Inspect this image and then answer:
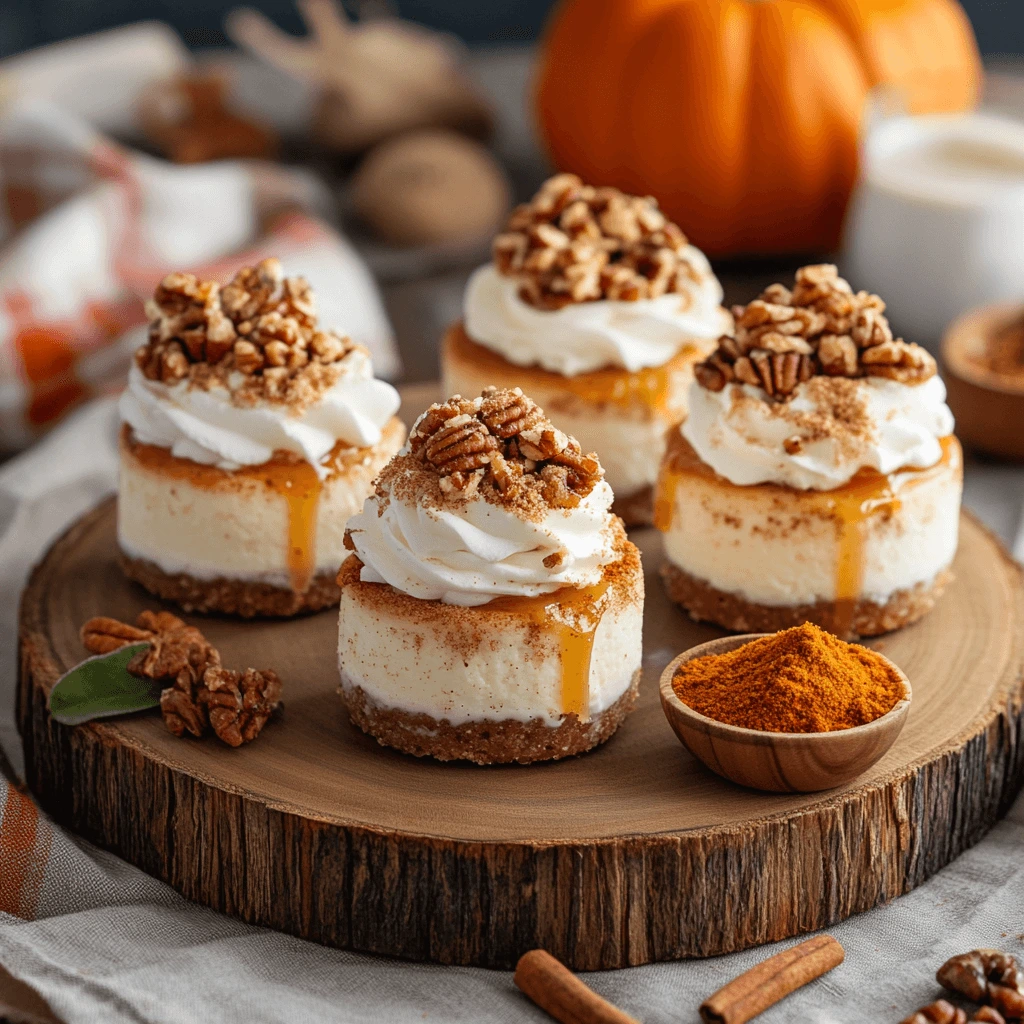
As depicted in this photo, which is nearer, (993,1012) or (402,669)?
(993,1012)

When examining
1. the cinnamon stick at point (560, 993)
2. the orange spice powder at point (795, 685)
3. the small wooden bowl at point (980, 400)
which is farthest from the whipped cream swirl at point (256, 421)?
the small wooden bowl at point (980, 400)

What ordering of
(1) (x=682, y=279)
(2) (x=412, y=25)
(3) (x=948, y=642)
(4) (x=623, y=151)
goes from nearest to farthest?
(3) (x=948, y=642) < (1) (x=682, y=279) < (4) (x=623, y=151) < (2) (x=412, y=25)

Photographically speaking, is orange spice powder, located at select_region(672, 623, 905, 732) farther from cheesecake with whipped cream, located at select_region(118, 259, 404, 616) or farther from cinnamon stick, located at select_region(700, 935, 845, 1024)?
cheesecake with whipped cream, located at select_region(118, 259, 404, 616)

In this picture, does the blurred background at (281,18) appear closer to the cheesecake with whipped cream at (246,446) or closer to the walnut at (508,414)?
the cheesecake with whipped cream at (246,446)

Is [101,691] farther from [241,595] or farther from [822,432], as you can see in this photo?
[822,432]

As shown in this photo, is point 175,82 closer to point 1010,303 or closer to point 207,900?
point 1010,303

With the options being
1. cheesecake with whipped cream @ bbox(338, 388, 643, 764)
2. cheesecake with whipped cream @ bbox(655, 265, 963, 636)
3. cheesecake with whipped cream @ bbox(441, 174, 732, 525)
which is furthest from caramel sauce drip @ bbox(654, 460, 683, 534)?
cheesecake with whipped cream @ bbox(338, 388, 643, 764)

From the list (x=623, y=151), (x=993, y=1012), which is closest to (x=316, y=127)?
(x=623, y=151)

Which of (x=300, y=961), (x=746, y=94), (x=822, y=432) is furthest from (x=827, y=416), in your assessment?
(x=746, y=94)
